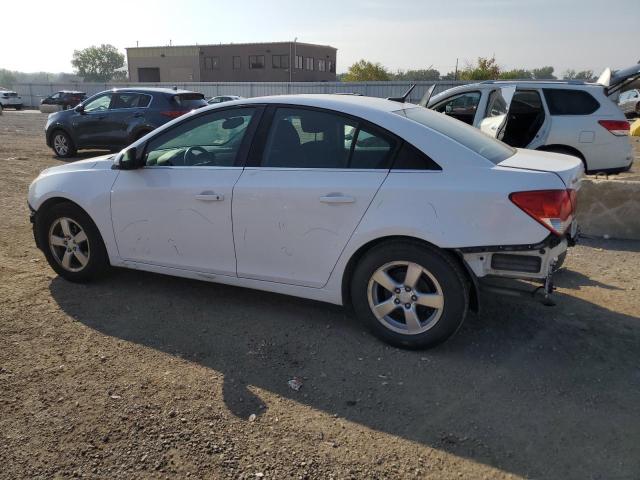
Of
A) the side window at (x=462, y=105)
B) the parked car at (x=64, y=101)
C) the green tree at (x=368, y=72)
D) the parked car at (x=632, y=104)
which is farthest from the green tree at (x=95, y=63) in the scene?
the side window at (x=462, y=105)

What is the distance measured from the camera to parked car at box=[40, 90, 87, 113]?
32.6m

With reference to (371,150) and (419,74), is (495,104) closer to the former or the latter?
(371,150)

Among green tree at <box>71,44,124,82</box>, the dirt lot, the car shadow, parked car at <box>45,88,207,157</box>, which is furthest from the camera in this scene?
green tree at <box>71,44,124,82</box>

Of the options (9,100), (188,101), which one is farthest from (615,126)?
(9,100)

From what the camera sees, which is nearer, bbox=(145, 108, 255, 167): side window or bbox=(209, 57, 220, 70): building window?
bbox=(145, 108, 255, 167): side window

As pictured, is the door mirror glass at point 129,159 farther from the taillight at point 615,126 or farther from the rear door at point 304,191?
the taillight at point 615,126

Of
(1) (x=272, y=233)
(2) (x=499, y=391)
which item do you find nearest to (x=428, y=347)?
(2) (x=499, y=391)

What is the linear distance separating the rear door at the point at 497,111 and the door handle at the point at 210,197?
4621mm

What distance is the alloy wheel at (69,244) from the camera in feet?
15.0

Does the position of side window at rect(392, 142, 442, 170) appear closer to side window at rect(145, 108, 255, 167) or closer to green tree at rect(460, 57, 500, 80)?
side window at rect(145, 108, 255, 167)

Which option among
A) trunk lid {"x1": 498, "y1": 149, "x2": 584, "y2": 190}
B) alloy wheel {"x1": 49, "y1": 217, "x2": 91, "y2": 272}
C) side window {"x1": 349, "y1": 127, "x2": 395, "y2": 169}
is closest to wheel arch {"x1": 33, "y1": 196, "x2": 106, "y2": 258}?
alloy wheel {"x1": 49, "y1": 217, "x2": 91, "y2": 272}

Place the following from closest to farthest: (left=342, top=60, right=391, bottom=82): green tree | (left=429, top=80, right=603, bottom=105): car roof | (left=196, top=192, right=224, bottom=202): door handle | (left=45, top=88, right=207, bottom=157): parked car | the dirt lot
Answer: the dirt lot → (left=196, top=192, right=224, bottom=202): door handle → (left=429, top=80, right=603, bottom=105): car roof → (left=45, top=88, right=207, bottom=157): parked car → (left=342, top=60, right=391, bottom=82): green tree

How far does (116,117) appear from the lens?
12.5m

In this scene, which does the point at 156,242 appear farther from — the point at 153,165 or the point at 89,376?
the point at 89,376
